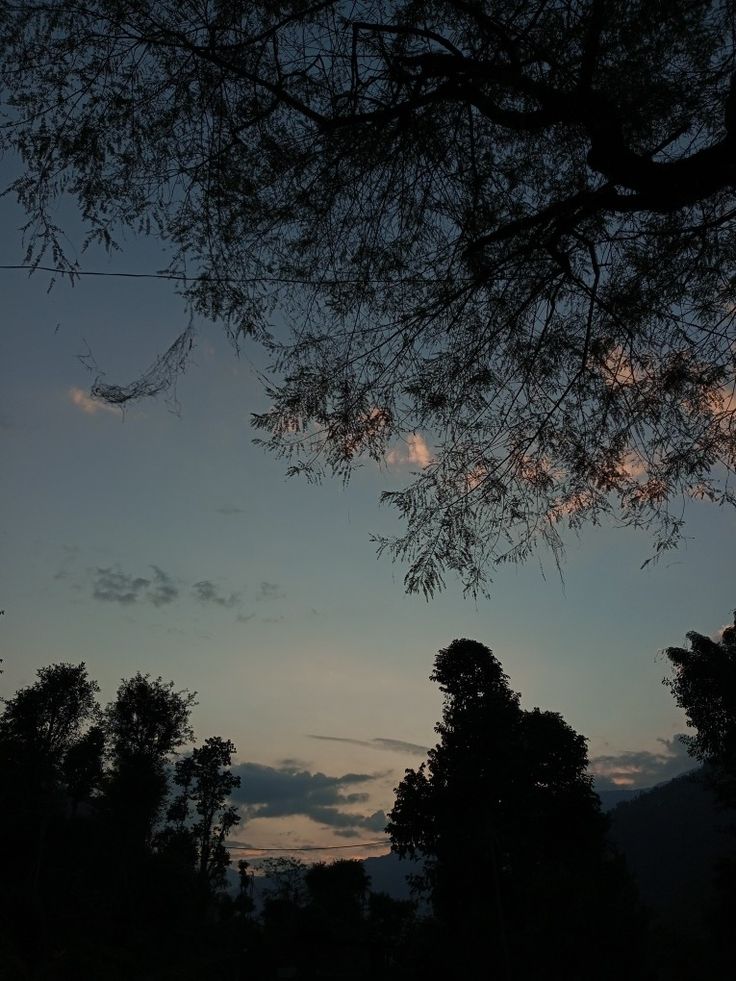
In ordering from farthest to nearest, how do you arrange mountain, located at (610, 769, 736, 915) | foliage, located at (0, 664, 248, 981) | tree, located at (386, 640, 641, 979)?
mountain, located at (610, 769, 736, 915) → foliage, located at (0, 664, 248, 981) → tree, located at (386, 640, 641, 979)

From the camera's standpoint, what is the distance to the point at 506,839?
1099 inches

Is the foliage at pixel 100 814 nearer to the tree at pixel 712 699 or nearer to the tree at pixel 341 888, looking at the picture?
the tree at pixel 341 888

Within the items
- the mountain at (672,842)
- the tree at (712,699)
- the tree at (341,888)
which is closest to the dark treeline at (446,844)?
the tree at (712,699)

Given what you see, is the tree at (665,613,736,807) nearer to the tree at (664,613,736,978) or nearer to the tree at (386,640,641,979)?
the tree at (664,613,736,978)

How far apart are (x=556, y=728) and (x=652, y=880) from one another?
367 feet

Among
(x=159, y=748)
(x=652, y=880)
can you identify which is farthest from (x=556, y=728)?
(x=652, y=880)

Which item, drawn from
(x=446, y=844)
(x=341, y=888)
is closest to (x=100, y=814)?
(x=446, y=844)

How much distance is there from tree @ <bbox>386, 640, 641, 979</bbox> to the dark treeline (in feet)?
0.22

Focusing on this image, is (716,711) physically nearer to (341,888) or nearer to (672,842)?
(341,888)

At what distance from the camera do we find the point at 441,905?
2888 cm

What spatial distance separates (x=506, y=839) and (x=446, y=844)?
280 centimetres

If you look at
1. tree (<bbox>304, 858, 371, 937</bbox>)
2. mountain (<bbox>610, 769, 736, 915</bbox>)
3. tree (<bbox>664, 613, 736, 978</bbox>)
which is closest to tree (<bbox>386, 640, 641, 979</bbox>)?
tree (<bbox>664, 613, 736, 978</bbox>)

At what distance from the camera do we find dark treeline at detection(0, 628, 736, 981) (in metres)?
22.8

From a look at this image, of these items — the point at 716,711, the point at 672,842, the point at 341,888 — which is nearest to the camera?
the point at 716,711
